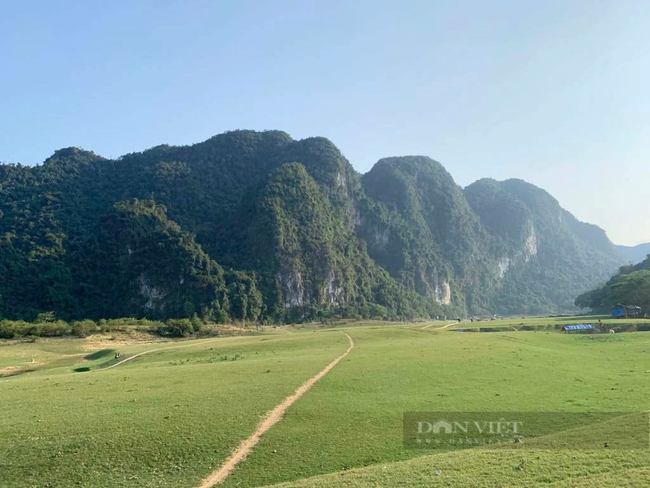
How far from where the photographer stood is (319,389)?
23.3 m

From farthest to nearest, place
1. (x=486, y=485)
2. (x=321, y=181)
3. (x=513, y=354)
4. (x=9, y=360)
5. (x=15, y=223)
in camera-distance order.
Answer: (x=321, y=181) → (x=15, y=223) → (x=9, y=360) → (x=513, y=354) → (x=486, y=485)

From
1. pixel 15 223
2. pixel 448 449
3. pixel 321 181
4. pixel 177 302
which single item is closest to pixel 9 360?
pixel 448 449

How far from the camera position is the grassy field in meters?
12.6

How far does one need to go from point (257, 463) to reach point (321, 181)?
596ft

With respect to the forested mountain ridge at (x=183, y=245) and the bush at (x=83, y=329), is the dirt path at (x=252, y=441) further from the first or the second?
the forested mountain ridge at (x=183, y=245)

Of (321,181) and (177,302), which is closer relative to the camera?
(177,302)

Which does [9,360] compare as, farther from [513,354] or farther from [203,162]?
[203,162]

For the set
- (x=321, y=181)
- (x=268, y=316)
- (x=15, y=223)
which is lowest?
(x=268, y=316)

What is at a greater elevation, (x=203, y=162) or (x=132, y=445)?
(x=203, y=162)

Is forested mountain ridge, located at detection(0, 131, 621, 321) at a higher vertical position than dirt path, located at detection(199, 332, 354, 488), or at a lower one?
higher

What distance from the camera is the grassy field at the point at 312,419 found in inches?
494

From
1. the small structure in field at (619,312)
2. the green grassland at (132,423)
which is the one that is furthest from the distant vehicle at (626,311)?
the green grassland at (132,423)

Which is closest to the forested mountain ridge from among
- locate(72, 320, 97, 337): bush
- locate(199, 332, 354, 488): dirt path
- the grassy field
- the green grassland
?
locate(72, 320, 97, 337): bush

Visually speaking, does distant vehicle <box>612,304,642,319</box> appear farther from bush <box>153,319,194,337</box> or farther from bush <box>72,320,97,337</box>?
bush <box>72,320,97,337</box>
